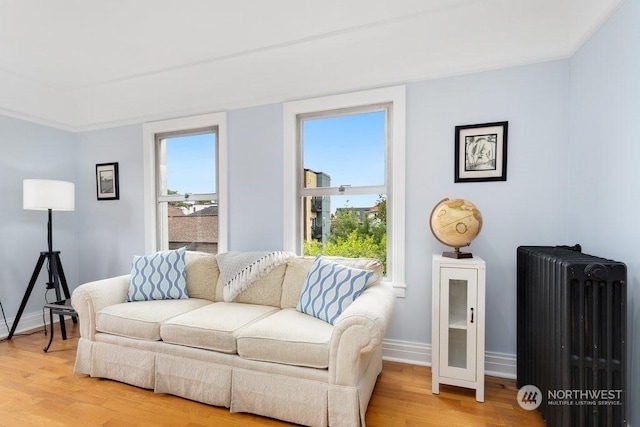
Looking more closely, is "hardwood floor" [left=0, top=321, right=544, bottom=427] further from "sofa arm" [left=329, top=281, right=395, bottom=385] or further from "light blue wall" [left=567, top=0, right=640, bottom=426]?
"light blue wall" [left=567, top=0, right=640, bottom=426]

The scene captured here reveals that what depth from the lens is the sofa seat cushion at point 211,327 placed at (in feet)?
6.28

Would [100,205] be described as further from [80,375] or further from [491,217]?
[491,217]

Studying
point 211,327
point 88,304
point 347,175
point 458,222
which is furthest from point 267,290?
point 458,222

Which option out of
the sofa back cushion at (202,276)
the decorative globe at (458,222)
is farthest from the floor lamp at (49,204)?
the decorative globe at (458,222)

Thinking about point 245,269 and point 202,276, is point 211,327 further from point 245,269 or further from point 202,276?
point 202,276

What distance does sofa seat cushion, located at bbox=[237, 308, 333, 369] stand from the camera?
1.70 m

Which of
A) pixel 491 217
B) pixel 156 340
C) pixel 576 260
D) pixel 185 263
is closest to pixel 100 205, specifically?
pixel 185 263

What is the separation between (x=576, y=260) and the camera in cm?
140

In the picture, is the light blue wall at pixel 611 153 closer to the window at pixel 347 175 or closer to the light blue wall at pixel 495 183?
the light blue wall at pixel 495 183

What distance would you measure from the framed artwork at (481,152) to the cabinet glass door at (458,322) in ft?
2.50

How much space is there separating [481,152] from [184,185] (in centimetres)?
287

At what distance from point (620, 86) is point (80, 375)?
389 centimetres

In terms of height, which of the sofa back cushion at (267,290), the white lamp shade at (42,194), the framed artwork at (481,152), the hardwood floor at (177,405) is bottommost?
the hardwood floor at (177,405)

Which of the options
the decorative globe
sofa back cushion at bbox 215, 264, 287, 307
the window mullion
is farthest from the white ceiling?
sofa back cushion at bbox 215, 264, 287, 307
